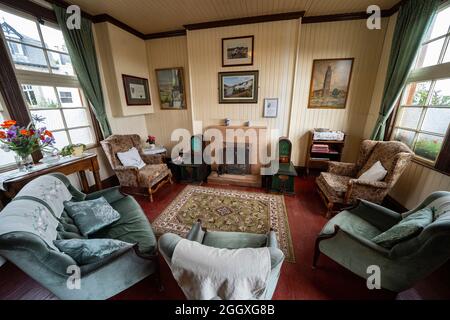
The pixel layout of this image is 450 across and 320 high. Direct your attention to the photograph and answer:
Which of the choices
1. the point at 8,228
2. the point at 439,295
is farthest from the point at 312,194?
the point at 8,228

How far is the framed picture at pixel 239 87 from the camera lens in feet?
10.8

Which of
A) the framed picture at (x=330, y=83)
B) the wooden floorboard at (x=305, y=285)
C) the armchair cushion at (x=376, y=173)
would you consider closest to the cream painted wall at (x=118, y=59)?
the wooden floorboard at (x=305, y=285)

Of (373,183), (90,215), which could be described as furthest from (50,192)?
(373,183)

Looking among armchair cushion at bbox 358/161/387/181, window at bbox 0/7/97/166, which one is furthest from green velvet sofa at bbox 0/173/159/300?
armchair cushion at bbox 358/161/387/181

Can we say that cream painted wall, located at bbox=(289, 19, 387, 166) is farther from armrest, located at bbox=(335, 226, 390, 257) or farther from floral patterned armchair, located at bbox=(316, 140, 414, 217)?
armrest, located at bbox=(335, 226, 390, 257)

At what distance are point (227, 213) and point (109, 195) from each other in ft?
4.86

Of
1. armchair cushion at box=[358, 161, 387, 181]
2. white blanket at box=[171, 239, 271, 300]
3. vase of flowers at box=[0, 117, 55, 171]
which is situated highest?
vase of flowers at box=[0, 117, 55, 171]

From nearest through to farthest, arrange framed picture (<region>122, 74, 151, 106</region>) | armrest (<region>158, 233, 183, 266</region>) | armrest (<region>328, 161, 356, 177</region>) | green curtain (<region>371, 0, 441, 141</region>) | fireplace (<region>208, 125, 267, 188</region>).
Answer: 1. armrest (<region>158, 233, 183, 266</region>)
2. green curtain (<region>371, 0, 441, 141</region>)
3. armrest (<region>328, 161, 356, 177</region>)
4. framed picture (<region>122, 74, 151, 106</region>)
5. fireplace (<region>208, 125, 267, 188</region>)

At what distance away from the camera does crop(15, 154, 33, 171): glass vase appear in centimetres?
186

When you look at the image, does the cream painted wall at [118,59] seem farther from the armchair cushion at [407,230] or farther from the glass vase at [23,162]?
the armchair cushion at [407,230]

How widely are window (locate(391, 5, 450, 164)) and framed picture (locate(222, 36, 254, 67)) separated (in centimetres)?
241

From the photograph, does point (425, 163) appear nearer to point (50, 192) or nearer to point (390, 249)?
point (390, 249)

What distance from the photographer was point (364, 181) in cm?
207

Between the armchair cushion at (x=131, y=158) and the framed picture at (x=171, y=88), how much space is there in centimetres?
145
